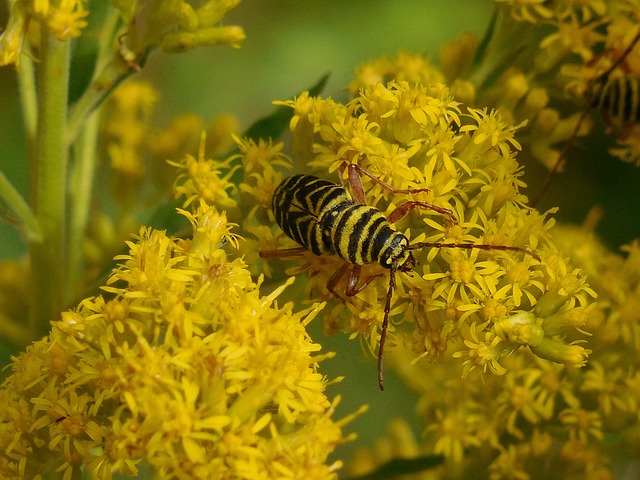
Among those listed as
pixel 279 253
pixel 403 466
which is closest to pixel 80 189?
pixel 279 253

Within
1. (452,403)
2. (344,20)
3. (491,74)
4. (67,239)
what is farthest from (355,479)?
(344,20)

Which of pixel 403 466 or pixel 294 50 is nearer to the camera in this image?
pixel 403 466

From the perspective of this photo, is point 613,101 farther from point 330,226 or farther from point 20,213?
point 20,213

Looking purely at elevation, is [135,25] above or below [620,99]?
above

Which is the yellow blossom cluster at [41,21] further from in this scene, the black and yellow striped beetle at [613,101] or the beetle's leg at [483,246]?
the black and yellow striped beetle at [613,101]

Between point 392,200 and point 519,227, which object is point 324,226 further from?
point 519,227

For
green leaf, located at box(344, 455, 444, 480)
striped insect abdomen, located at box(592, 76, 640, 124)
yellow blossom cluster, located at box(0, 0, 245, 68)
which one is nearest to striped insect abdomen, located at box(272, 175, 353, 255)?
yellow blossom cluster, located at box(0, 0, 245, 68)
